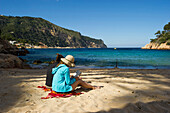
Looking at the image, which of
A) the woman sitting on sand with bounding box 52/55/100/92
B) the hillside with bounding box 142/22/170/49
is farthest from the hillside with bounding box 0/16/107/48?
the woman sitting on sand with bounding box 52/55/100/92

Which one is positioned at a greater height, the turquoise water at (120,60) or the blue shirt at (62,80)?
the blue shirt at (62,80)

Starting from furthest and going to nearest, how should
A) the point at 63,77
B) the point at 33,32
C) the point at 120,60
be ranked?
the point at 33,32 → the point at 120,60 → the point at 63,77

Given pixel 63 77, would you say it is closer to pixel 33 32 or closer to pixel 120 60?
pixel 120 60

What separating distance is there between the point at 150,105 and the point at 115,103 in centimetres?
92

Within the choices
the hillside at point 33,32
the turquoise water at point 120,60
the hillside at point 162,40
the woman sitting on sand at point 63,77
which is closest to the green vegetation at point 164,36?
the hillside at point 162,40

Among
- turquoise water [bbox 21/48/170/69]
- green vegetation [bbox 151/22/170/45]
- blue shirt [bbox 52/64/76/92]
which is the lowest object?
turquoise water [bbox 21/48/170/69]

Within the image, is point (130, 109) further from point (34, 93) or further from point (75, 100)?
point (34, 93)

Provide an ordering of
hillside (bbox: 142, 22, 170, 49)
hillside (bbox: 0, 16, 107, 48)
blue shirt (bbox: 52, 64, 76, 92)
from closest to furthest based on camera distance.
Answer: blue shirt (bbox: 52, 64, 76, 92), hillside (bbox: 142, 22, 170, 49), hillside (bbox: 0, 16, 107, 48)

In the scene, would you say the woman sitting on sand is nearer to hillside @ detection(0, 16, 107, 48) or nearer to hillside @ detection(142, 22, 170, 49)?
Result: hillside @ detection(142, 22, 170, 49)

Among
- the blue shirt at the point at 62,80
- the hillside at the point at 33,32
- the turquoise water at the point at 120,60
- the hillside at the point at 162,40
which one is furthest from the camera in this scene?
the hillside at the point at 33,32

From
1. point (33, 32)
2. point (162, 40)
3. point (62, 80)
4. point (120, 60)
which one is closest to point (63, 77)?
point (62, 80)

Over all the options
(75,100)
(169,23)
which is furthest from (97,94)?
(169,23)

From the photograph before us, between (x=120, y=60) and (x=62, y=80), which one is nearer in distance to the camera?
(x=62, y=80)

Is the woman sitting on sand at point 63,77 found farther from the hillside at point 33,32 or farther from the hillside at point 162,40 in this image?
the hillside at point 33,32
